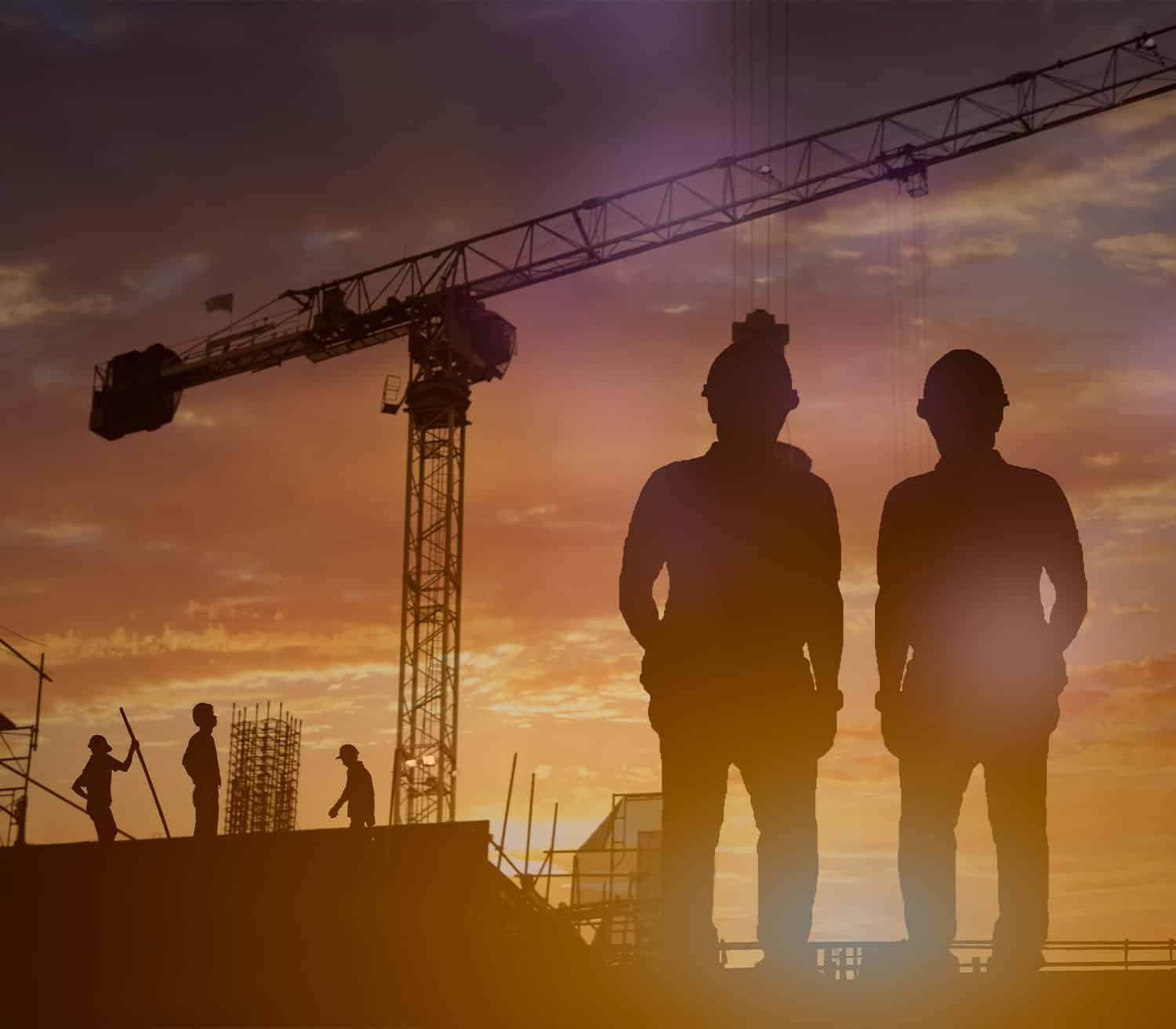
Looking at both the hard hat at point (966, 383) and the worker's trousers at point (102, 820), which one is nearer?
the hard hat at point (966, 383)

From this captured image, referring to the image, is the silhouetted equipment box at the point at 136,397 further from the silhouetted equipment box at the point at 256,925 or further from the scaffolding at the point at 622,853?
the silhouetted equipment box at the point at 256,925

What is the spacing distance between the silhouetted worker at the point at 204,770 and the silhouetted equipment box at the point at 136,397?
4762 centimetres

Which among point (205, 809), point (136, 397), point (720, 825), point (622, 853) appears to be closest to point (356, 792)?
point (205, 809)

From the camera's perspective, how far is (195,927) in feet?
50.5

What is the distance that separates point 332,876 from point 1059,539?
1070 cm

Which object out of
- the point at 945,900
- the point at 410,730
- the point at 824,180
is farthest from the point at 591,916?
the point at 824,180

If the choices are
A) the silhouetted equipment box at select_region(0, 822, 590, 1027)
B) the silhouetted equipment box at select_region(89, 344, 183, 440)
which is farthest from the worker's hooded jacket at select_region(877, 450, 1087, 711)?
the silhouetted equipment box at select_region(89, 344, 183, 440)

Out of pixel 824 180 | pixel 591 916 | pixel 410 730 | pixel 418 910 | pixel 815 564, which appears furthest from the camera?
pixel 824 180

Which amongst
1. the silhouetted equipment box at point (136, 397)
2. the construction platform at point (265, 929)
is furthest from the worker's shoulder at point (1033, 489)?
the silhouetted equipment box at point (136, 397)

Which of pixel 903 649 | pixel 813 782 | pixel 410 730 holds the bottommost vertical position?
pixel 813 782

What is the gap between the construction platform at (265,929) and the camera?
14.8m

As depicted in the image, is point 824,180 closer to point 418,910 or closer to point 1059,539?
point 418,910

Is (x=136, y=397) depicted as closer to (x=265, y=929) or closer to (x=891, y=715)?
(x=265, y=929)

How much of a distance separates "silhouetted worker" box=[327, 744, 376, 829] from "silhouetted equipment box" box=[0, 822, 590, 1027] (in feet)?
7.71
